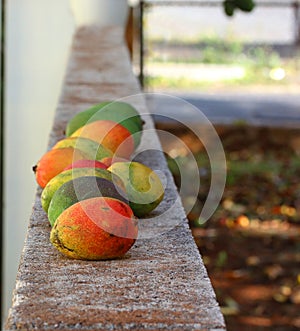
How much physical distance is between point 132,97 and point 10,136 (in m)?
1.18

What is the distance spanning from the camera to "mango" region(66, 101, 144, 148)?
1906mm

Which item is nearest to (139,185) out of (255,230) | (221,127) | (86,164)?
(86,164)

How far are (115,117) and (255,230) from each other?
3348 mm

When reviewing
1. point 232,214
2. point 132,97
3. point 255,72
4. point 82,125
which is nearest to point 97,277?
point 82,125

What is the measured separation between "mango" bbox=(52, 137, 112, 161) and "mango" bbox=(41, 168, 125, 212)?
167mm

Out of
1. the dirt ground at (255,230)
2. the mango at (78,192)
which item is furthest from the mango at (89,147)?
the dirt ground at (255,230)

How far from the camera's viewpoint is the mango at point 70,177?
4.74 feet

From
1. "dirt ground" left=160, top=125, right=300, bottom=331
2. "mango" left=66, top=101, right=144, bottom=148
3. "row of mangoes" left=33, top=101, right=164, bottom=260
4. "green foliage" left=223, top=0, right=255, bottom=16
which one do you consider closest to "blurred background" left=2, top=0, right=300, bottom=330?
"dirt ground" left=160, top=125, right=300, bottom=331

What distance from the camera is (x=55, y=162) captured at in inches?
63.8

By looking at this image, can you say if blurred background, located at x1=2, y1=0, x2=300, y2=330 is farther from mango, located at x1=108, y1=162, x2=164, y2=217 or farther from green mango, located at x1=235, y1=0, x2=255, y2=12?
mango, located at x1=108, y1=162, x2=164, y2=217

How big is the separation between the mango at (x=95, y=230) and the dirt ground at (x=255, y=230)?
2.00 metres

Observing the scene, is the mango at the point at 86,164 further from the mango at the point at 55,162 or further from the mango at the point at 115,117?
the mango at the point at 115,117

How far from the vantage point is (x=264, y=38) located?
13531 mm

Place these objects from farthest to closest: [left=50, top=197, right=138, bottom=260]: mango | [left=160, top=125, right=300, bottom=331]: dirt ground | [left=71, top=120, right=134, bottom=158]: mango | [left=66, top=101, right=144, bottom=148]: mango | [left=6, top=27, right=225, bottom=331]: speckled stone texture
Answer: [left=160, top=125, right=300, bottom=331]: dirt ground
[left=66, top=101, right=144, bottom=148]: mango
[left=71, top=120, right=134, bottom=158]: mango
[left=50, top=197, right=138, bottom=260]: mango
[left=6, top=27, right=225, bottom=331]: speckled stone texture
